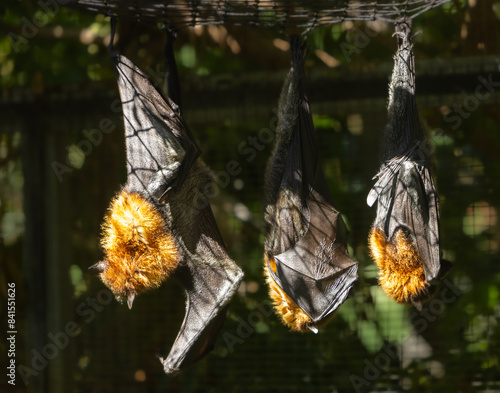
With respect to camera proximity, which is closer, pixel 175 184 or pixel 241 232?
pixel 175 184

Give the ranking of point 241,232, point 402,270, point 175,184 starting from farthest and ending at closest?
1. point 241,232
2. point 175,184
3. point 402,270

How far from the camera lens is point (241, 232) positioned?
337cm

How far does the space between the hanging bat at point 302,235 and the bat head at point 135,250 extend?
36 centimetres

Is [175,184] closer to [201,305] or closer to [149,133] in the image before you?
[149,133]

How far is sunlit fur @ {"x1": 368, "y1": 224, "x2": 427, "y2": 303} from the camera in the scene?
5.65ft

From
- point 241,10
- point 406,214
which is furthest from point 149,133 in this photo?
point 406,214

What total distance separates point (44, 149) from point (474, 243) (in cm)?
228

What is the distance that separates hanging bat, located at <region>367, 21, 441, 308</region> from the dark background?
801 mm

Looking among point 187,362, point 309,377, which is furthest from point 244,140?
point 187,362

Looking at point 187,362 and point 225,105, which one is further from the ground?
point 225,105

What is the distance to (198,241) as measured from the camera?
2027 mm

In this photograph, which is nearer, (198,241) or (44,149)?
(198,241)

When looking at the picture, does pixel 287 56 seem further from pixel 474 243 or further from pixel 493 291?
pixel 493 291

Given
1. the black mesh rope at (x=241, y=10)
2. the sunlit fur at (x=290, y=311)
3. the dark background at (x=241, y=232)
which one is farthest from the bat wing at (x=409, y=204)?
the dark background at (x=241, y=232)
